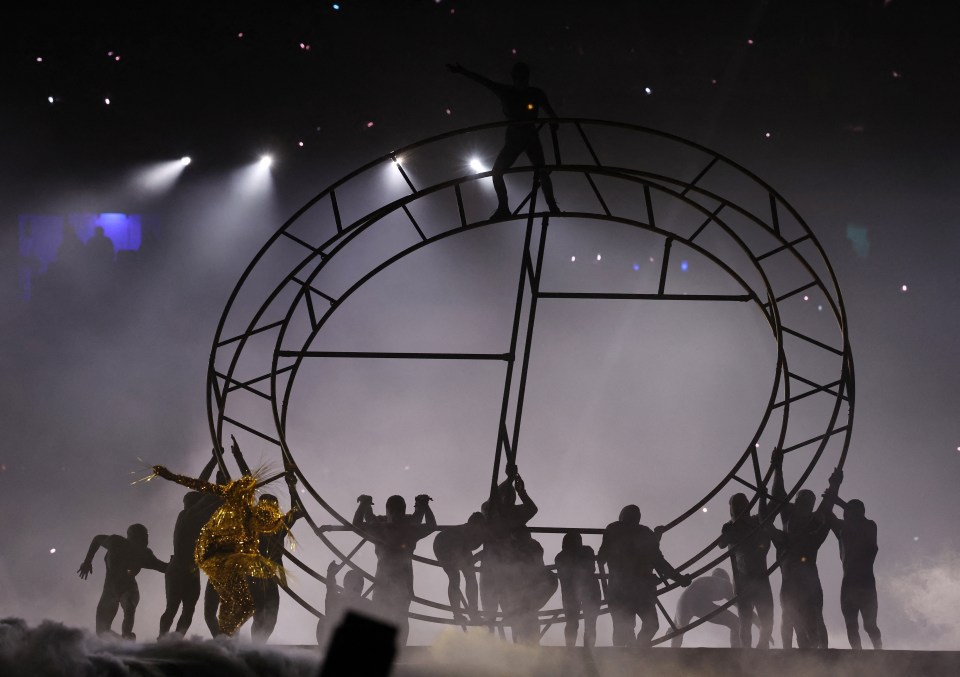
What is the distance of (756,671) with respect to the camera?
4922mm

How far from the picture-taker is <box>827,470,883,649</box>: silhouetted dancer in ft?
20.1

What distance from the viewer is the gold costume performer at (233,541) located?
15.2 feet

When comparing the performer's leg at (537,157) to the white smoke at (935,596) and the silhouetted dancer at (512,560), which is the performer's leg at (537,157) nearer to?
the silhouetted dancer at (512,560)

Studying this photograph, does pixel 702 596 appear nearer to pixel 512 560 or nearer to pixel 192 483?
pixel 512 560

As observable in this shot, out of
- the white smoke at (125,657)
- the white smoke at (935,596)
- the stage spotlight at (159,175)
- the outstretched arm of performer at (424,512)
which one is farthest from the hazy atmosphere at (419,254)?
the white smoke at (125,657)

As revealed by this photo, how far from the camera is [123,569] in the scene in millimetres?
6961

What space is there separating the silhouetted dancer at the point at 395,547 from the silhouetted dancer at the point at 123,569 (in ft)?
6.43

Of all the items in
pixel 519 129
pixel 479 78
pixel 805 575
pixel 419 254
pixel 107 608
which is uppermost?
pixel 419 254

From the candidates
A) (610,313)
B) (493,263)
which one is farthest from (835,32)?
(493,263)

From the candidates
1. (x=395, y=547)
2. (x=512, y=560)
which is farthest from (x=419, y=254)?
(x=512, y=560)

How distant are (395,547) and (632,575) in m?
1.89

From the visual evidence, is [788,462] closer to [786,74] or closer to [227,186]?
[786,74]

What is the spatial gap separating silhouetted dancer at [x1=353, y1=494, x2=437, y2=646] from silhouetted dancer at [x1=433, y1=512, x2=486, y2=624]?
187 millimetres

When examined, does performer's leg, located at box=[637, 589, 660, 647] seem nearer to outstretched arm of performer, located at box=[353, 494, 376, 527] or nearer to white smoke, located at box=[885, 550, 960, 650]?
outstretched arm of performer, located at box=[353, 494, 376, 527]
